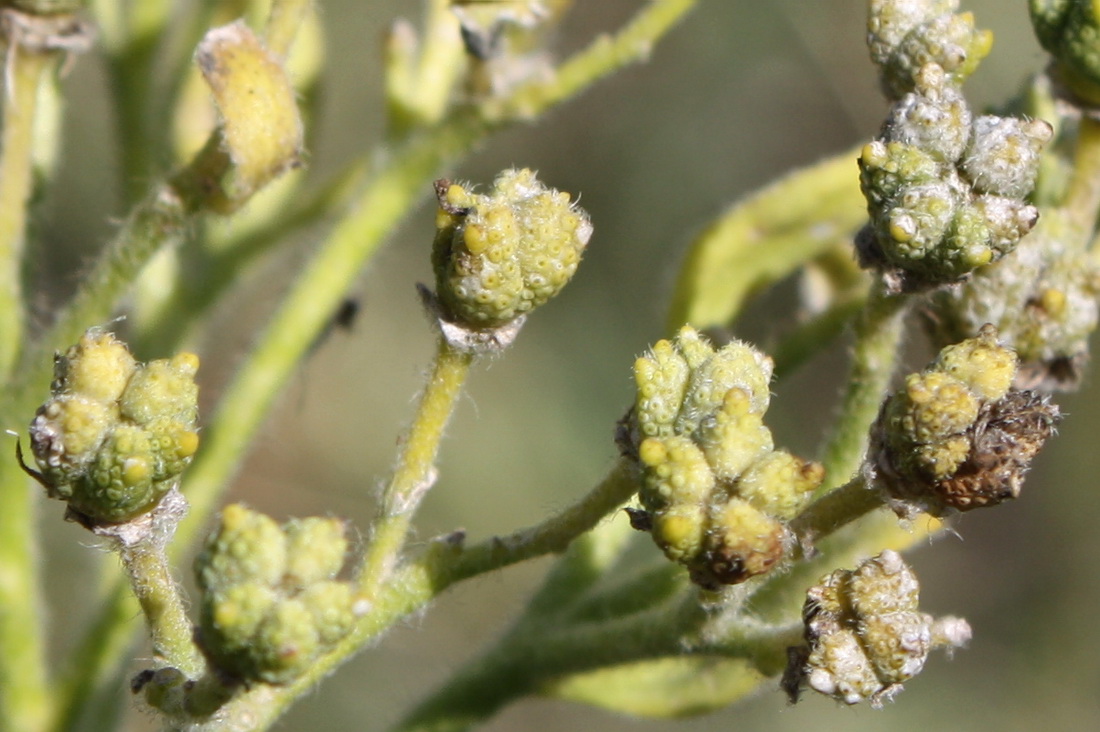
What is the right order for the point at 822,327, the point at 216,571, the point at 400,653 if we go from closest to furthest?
1. the point at 216,571
2. the point at 822,327
3. the point at 400,653

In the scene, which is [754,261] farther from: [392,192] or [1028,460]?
[1028,460]

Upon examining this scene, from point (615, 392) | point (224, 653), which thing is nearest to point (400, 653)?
point (615, 392)

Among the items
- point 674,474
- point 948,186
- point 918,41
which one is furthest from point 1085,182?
point 674,474

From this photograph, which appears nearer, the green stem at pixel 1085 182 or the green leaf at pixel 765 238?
the green stem at pixel 1085 182

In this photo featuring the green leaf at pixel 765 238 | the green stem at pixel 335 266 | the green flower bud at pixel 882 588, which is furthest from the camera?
the green leaf at pixel 765 238

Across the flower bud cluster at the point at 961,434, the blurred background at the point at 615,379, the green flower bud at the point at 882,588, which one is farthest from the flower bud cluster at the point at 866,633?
the blurred background at the point at 615,379

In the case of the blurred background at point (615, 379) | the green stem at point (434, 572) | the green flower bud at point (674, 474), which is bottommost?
the blurred background at point (615, 379)

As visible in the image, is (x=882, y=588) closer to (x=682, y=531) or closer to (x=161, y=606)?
(x=682, y=531)

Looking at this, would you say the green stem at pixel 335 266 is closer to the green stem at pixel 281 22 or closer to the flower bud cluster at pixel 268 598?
the green stem at pixel 281 22
